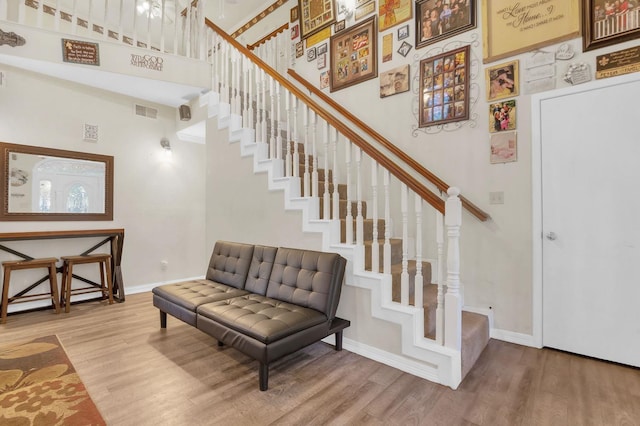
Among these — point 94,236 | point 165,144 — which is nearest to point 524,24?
point 165,144

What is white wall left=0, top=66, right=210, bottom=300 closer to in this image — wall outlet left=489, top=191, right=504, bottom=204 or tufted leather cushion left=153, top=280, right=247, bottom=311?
tufted leather cushion left=153, top=280, right=247, bottom=311

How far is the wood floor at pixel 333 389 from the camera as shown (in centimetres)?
173

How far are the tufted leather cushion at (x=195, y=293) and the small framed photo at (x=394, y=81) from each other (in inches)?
104

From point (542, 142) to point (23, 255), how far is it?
552 centimetres

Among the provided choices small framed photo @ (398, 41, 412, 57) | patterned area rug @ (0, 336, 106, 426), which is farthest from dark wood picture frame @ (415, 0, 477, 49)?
patterned area rug @ (0, 336, 106, 426)

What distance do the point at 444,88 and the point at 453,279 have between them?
201cm

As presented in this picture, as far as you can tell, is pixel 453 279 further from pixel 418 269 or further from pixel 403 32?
pixel 403 32

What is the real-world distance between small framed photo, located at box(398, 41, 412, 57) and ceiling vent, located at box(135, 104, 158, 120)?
3610mm

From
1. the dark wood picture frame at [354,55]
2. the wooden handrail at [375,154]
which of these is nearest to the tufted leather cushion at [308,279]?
the wooden handrail at [375,154]

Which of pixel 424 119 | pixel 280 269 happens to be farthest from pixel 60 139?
pixel 424 119

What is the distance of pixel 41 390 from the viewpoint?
196cm

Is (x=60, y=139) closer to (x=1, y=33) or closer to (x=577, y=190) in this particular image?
(x=1, y=33)

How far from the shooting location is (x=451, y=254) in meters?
2.02

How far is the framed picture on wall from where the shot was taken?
11.0ft
